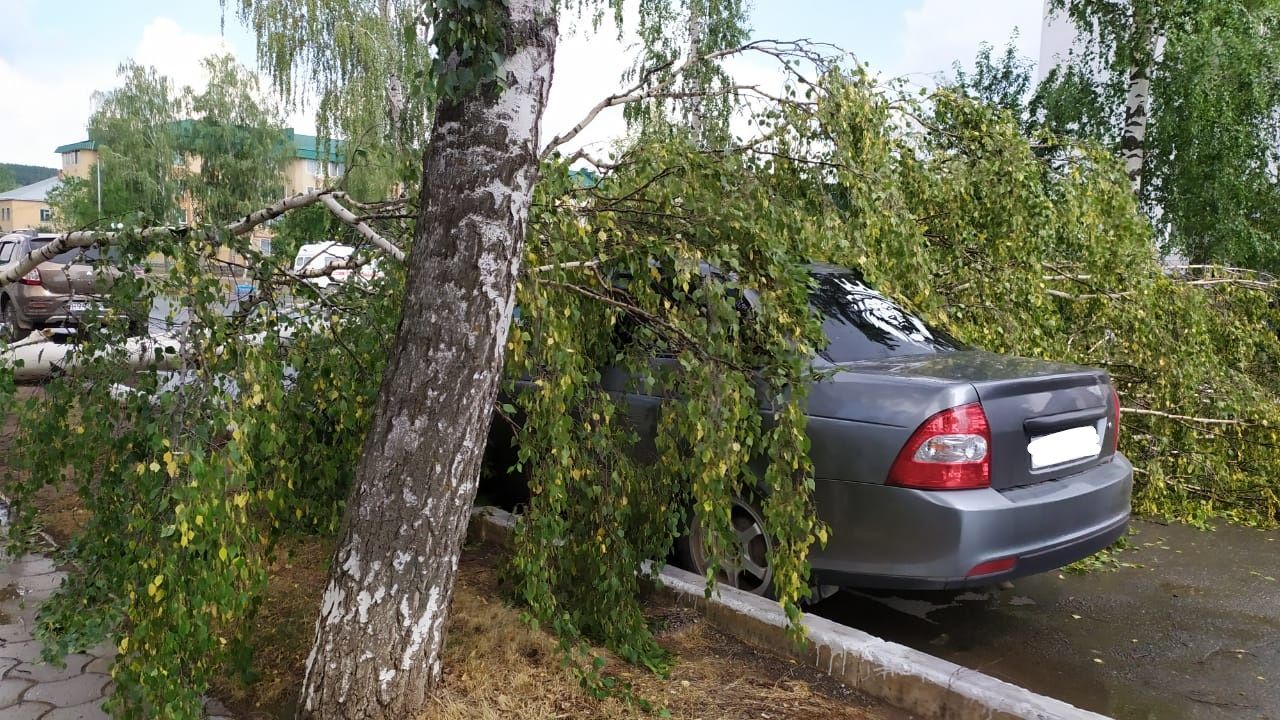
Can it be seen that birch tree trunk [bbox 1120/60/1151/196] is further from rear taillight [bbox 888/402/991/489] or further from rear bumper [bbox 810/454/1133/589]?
rear taillight [bbox 888/402/991/489]

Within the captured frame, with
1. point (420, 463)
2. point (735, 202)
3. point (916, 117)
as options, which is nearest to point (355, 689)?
point (420, 463)

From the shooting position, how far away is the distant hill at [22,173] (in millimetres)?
138000

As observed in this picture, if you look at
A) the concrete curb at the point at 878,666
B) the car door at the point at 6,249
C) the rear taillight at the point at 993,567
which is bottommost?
the concrete curb at the point at 878,666

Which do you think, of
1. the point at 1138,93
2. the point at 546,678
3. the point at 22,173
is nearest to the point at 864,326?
the point at 546,678

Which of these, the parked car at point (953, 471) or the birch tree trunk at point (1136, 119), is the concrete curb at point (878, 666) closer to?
the parked car at point (953, 471)

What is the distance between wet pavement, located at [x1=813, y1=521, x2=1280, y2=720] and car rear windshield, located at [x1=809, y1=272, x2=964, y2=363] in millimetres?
1069

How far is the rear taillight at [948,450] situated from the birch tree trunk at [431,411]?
62.9 inches

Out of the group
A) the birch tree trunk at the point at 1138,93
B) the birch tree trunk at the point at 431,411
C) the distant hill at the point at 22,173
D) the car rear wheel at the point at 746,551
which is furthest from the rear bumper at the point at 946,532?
the distant hill at the point at 22,173

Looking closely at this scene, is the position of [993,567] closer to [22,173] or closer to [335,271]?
[335,271]

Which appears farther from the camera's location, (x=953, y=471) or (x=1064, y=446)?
(x=1064, y=446)

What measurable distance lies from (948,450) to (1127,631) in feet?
5.10

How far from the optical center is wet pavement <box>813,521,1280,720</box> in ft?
11.4

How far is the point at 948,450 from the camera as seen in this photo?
133 inches

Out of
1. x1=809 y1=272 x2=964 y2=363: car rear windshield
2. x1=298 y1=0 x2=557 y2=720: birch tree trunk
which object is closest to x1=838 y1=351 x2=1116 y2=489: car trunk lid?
x1=809 y1=272 x2=964 y2=363: car rear windshield
